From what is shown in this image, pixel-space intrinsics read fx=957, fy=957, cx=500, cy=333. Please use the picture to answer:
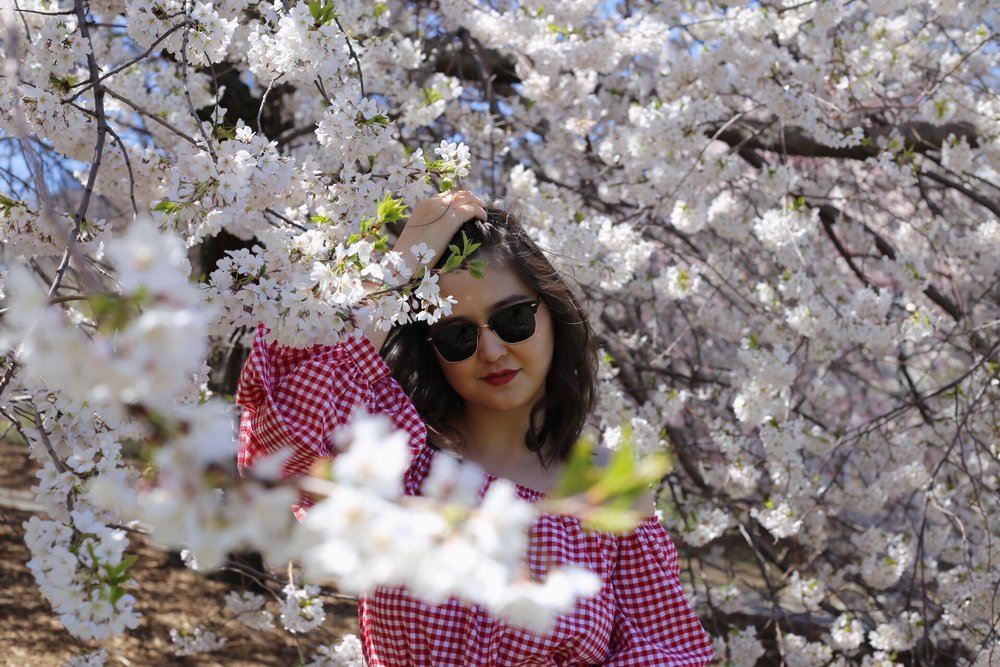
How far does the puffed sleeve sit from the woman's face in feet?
1.32

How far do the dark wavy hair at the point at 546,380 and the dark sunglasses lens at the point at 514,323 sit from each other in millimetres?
144

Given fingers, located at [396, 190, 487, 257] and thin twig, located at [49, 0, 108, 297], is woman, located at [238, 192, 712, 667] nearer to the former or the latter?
fingers, located at [396, 190, 487, 257]

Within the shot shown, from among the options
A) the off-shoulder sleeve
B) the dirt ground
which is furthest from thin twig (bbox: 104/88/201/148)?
the dirt ground

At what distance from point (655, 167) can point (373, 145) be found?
2.21 metres

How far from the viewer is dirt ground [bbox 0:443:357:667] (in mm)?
3670

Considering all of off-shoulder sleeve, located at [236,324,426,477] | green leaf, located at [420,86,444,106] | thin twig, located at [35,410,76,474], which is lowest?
thin twig, located at [35,410,76,474]

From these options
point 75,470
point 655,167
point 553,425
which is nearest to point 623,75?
point 655,167

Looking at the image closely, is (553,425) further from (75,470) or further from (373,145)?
(75,470)

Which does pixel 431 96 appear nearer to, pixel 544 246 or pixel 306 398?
pixel 544 246

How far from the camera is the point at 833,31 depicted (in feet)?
16.4

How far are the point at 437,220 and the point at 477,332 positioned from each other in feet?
0.83

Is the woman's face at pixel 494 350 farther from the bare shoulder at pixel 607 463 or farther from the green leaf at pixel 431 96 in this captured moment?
the green leaf at pixel 431 96

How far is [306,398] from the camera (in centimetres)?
188

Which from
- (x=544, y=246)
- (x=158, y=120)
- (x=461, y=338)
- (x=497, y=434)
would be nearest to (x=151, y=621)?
(x=544, y=246)
